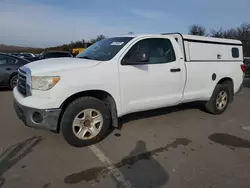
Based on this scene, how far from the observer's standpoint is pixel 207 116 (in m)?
5.77

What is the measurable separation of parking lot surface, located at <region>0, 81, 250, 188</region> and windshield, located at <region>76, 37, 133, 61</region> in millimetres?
1482

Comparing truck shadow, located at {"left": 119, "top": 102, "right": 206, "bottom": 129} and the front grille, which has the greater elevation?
the front grille

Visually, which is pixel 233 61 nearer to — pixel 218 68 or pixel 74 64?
pixel 218 68

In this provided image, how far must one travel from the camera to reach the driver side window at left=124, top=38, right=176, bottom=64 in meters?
4.28

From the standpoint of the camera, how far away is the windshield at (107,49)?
4.05m

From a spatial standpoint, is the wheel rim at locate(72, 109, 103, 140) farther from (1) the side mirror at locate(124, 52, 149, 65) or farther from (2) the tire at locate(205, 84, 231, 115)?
(2) the tire at locate(205, 84, 231, 115)

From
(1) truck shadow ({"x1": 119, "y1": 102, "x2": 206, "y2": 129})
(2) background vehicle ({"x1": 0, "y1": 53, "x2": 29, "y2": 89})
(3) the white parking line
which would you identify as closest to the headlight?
(3) the white parking line

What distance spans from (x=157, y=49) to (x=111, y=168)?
2.44 m

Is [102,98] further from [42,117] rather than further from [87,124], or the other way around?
[42,117]

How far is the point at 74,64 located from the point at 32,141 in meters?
1.53

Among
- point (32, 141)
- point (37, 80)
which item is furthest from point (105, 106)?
point (32, 141)

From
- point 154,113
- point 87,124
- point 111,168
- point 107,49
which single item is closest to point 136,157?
point 111,168

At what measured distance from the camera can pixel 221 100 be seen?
5863 millimetres

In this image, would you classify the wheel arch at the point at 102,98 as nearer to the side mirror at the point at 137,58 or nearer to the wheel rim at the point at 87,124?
the wheel rim at the point at 87,124
